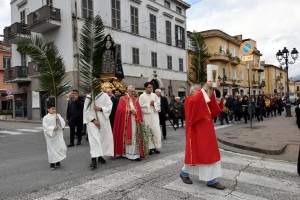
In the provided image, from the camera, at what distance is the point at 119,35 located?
23406 mm

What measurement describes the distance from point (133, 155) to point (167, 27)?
23.7 m

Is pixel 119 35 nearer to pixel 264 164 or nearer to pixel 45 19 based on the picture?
pixel 45 19

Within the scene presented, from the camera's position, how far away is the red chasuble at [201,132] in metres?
4.50

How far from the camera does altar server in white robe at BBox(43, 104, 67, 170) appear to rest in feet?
20.3

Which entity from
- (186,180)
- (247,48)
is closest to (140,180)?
(186,180)

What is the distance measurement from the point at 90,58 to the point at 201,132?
3.40 m

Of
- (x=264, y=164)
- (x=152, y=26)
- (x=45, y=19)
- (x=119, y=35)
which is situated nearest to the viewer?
(x=264, y=164)

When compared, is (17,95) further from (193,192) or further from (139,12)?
(193,192)

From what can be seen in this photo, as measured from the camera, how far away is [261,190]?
4453mm

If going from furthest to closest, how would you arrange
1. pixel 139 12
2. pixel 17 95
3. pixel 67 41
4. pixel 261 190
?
pixel 17 95 < pixel 139 12 < pixel 67 41 < pixel 261 190

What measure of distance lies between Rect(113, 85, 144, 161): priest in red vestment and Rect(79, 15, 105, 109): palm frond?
0.85 meters

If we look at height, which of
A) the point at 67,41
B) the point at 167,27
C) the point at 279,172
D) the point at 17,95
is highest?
the point at 167,27

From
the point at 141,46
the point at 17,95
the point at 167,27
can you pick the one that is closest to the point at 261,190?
the point at 141,46

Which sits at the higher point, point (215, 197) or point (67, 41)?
point (67, 41)
